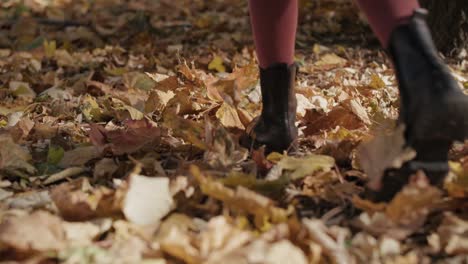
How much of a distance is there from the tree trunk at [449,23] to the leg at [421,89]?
1.80 m

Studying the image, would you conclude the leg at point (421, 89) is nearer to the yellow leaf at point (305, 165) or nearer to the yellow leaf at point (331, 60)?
the yellow leaf at point (305, 165)

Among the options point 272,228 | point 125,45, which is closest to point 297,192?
point 272,228

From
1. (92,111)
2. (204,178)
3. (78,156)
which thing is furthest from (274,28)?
(92,111)

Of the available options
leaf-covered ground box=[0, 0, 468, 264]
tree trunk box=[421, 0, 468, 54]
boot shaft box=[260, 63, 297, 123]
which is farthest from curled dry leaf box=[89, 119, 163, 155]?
tree trunk box=[421, 0, 468, 54]

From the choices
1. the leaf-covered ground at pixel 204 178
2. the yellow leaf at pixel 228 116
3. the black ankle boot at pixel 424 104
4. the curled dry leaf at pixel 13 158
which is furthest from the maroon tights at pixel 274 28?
the curled dry leaf at pixel 13 158

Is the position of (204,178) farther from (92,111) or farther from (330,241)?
(92,111)

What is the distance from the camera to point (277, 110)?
146 cm

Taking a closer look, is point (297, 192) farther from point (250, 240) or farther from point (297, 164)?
point (250, 240)

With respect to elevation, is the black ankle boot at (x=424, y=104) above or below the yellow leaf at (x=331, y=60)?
above

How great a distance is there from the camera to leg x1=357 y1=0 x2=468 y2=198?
102 centimetres

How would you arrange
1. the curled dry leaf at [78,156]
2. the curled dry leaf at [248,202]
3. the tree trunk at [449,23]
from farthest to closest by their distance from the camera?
the tree trunk at [449,23], the curled dry leaf at [78,156], the curled dry leaf at [248,202]

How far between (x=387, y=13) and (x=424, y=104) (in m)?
0.18

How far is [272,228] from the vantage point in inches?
40.9

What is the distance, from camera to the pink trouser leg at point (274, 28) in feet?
4.54
